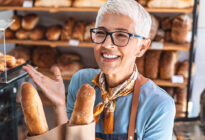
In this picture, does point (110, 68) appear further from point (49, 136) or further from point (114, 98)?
point (49, 136)

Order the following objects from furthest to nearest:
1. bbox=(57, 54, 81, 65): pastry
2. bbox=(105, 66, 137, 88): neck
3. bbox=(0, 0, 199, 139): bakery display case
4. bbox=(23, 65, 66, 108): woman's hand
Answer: bbox=(57, 54, 81, 65): pastry
bbox=(0, 0, 199, 139): bakery display case
bbox=(105, 66, 137, 88): neck
bbox=(23, 65, 66, 108): woman's hand

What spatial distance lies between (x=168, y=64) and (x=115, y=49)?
2.13 metres

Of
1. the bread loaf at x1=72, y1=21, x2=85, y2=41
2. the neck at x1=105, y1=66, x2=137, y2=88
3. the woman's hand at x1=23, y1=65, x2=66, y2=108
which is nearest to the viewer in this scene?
the woman's hand at x1=23, y1=65, x2=66, y2=108

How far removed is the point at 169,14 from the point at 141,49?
2404 mm

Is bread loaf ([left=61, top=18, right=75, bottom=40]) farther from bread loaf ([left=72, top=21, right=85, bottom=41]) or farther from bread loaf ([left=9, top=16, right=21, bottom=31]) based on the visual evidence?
bread loaf ([left=9, top=16, right=21, bottom=31])

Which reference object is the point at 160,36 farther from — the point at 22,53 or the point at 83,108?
the point at 83,108

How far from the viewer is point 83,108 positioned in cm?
70

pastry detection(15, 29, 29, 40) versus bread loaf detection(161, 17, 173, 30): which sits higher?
bread loaf detection(161, 17, 173, 30)

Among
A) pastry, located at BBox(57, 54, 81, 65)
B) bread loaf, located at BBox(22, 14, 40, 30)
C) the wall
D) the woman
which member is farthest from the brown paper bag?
the wall

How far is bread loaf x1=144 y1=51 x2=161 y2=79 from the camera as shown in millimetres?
3014

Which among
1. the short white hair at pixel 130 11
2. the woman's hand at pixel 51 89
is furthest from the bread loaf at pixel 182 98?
the woman's hand at pixel 51 89

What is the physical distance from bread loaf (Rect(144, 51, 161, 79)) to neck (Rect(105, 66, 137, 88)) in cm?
196

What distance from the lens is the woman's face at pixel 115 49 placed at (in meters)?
0.97

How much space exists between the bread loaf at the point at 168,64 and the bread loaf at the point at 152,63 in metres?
0.06
